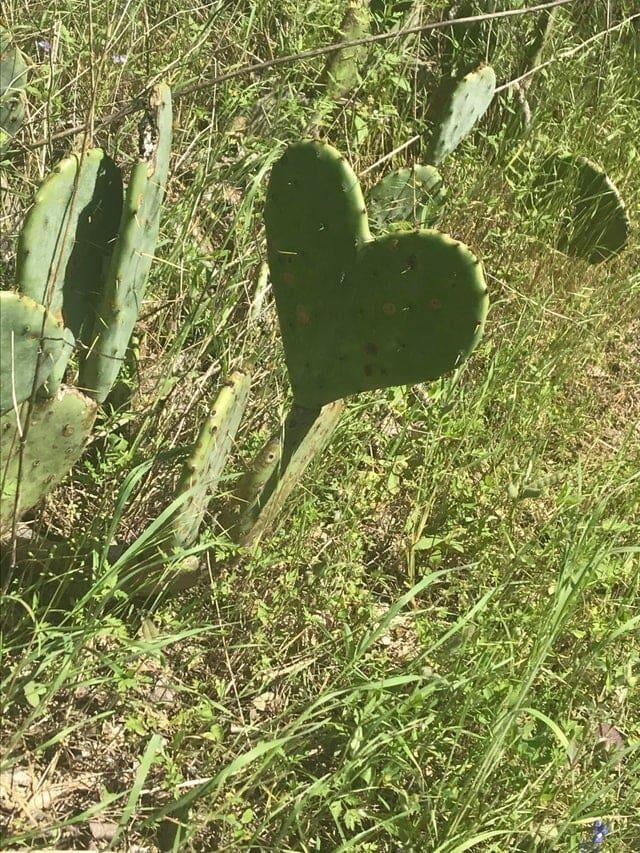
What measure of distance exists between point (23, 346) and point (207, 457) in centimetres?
35

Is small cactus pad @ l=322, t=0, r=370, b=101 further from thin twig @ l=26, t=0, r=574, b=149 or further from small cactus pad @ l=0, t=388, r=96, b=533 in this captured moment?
small cactus pad @ l=0, t=388, r=96, b=533

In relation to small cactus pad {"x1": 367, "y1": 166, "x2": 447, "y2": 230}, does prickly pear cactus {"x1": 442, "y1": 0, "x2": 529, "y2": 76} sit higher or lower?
higher

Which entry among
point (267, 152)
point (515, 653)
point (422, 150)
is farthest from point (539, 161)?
point (515, 653)

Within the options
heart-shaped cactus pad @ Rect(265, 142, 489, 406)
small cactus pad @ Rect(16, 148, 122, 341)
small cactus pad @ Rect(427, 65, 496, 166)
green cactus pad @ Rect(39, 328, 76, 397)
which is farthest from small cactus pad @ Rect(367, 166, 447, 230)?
green cactus pad @ Rect(39, 328, 76, 397)

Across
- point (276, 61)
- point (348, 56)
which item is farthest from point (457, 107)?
point (276, 61)

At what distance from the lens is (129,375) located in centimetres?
195

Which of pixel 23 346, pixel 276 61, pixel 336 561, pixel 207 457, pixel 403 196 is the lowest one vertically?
pixel 336 561

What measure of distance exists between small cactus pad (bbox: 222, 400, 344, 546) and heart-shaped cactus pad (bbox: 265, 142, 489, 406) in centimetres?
6

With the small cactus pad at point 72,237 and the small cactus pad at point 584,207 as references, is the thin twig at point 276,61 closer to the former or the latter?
the small cactus pad at point 72,237

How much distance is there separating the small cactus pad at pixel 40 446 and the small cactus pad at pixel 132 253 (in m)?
0.16

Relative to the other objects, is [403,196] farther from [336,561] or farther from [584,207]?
[336,561]

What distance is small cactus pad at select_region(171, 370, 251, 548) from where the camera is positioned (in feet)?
4.85

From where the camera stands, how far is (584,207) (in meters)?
2.76

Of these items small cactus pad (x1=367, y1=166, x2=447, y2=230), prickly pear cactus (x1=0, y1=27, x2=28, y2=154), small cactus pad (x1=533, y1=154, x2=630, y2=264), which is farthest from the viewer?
small cactus pad (x1=533, y1=154, x2=630, y2=264)
